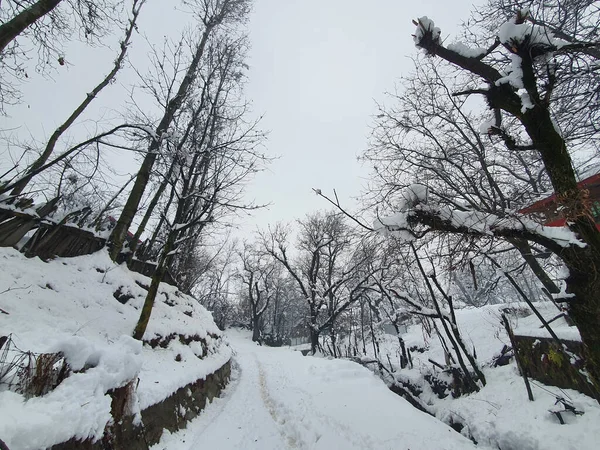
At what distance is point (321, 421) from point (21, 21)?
8996 millimetres

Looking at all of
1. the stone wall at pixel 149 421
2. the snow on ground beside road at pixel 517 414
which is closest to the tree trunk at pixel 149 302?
the stone wall at pixel 149 421

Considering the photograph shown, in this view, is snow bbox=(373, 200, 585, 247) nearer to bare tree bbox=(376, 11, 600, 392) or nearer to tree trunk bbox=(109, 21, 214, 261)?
bare tree bbox=(376, 11, 600, 392)

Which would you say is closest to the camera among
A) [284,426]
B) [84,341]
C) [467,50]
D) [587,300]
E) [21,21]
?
[587,300]

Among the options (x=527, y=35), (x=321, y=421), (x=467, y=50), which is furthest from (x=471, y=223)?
(x=321, y=421)

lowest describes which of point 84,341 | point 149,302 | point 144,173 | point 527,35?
point 84,341

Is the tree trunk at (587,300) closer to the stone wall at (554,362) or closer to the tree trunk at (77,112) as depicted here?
the stone wall at (554,362)

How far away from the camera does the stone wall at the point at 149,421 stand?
8.91ft

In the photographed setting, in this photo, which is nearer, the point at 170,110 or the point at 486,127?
the point at 486,127

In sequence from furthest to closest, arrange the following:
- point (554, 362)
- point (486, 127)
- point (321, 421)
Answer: point (321, 421) → point (554, 362) → point (486, 127)

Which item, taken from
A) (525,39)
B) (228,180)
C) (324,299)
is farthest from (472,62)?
(324,299)

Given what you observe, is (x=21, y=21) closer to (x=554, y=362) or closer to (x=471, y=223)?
(x=471, y=223)

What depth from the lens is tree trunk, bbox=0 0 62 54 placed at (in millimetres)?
4249

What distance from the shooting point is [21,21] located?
436cm

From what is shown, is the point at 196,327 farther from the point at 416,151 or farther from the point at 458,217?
the point at 416,151
